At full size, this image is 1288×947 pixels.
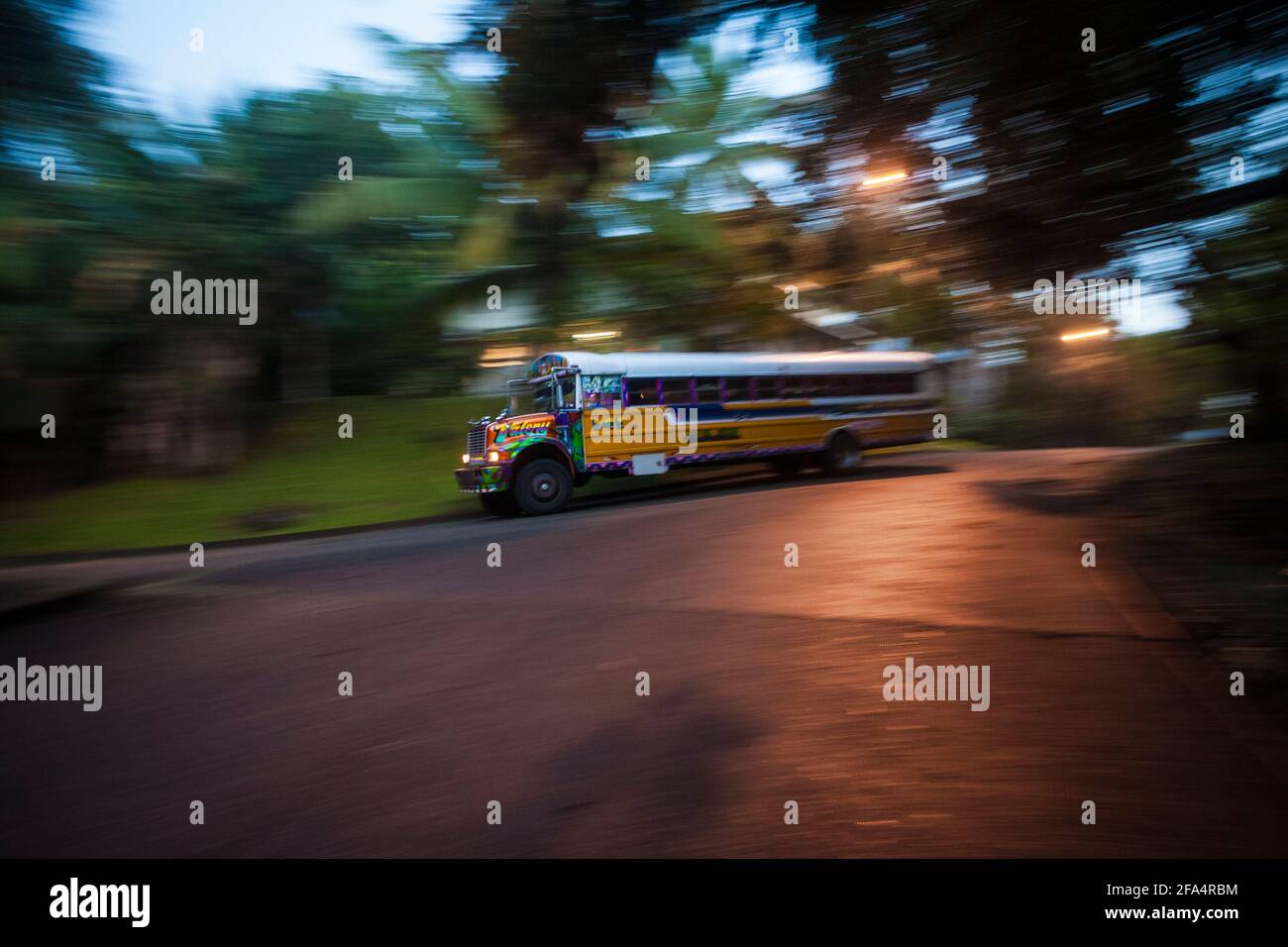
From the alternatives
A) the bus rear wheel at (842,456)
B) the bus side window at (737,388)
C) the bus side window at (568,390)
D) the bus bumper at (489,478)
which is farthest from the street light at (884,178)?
the bus rear wheel at (842,456)

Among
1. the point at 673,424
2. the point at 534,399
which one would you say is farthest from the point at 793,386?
the point at 534,399

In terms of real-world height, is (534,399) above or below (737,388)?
below

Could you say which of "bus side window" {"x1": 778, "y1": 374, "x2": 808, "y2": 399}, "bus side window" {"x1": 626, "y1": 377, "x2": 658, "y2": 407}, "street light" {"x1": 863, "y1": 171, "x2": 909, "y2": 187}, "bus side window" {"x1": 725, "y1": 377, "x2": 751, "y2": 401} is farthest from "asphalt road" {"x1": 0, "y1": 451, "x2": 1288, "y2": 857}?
"bus side window" {"x1": 778, "y1": 374, "x2": 808, "y2": 399}

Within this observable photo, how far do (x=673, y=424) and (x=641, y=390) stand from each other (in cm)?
138

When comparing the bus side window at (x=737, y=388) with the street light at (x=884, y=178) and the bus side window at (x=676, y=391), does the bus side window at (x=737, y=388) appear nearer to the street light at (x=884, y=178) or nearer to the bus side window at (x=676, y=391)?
the bus side window at (x=676, y=391)

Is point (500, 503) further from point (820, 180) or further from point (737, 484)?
point (820, 180)

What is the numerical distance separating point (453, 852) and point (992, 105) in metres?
3.00

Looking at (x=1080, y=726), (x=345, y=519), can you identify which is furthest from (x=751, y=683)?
(x=345, y=519)

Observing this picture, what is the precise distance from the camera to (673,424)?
1500 centimetres

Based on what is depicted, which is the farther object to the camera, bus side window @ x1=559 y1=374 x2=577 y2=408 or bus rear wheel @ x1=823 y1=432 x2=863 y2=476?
bus rear wheel @ x1=823 y1=432 x2=863 y2=476

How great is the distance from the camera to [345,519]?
13875 millimetres

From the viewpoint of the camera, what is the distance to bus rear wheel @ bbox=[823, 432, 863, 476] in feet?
57.7

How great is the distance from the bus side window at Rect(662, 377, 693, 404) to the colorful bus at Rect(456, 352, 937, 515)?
2 centimetres

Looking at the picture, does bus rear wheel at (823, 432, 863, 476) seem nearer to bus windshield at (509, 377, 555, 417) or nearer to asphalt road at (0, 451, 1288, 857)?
bus windshield at (509, 377, 555, 417)
